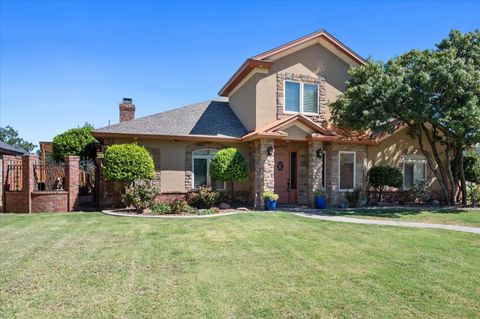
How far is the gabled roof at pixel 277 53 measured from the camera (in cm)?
1418

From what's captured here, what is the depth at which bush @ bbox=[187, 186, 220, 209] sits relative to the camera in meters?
13.3

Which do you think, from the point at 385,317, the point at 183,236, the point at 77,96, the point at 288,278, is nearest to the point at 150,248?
the point at 183,236

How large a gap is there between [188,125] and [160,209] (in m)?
4.60

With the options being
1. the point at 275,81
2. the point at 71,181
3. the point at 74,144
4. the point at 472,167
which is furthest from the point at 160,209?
the point at 472,167

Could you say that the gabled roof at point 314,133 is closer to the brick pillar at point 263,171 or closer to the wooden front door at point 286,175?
the brick pillar at point 263,171

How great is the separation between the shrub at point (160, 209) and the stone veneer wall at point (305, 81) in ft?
21.3

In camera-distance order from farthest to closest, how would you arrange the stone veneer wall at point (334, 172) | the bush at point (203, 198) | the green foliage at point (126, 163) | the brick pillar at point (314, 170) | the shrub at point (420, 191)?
1. the shrub at point (420, 191)
2. the stone veneer wall at point (334, 172)
3. the brick pillar at point (314, 170)
4. the bush at point (203, 198)
5. the green foliage at point (126, 163)

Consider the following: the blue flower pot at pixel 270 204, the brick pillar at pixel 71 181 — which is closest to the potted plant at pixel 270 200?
the blue flower pot at pixel 270 204

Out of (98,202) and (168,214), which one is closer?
(168,214)

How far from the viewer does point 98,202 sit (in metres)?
14.2

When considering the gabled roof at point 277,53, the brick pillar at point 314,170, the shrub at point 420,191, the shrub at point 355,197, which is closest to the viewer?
the gabled roof at point 277,53

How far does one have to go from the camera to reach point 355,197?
14742 mm

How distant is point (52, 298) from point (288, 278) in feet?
11.3

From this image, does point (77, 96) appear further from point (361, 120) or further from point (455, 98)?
point (455, 98)
